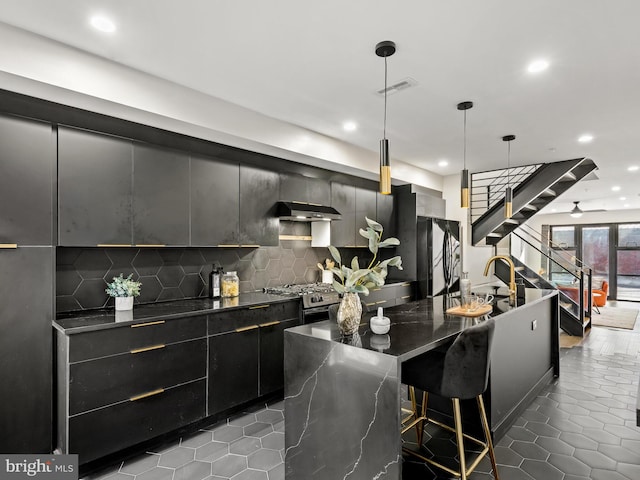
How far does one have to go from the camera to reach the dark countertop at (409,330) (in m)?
1.84

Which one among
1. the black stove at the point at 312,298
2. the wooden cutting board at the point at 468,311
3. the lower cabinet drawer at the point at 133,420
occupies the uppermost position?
the wooden cutting board at the point at 468,311

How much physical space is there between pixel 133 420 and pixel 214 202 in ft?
6.19

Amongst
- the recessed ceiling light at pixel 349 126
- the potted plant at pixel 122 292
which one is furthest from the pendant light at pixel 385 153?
the potted plant at pixel 122 292

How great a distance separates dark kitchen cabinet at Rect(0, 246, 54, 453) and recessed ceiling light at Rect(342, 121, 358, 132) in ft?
9.34

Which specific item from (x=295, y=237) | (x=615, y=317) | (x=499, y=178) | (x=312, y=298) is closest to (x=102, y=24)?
(x=312, y=298)

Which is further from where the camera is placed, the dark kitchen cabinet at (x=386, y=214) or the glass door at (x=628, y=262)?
the glass door at (x=628, y=262)

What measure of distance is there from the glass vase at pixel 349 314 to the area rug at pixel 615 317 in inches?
282

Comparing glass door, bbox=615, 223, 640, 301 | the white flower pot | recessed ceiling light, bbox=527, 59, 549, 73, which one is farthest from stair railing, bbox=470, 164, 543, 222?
glass door, bbox=615, 223, 640, 301

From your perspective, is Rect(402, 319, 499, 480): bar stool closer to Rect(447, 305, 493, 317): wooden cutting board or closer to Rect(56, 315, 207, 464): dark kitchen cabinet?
Rect(447, 305, 493, 317): wooden cutting board

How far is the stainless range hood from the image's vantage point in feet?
12.8

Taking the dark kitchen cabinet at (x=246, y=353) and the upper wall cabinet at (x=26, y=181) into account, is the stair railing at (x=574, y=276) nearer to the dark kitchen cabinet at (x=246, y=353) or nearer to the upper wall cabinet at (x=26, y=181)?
the dark kitchen cabinet at (x=246, y=353)

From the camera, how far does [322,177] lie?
4586 millimetres

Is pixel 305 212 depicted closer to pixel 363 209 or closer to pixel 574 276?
pixel 363 209

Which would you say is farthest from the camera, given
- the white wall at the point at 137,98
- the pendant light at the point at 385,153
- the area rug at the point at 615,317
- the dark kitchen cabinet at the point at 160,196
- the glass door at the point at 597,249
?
the glass door at the point at 597,249
